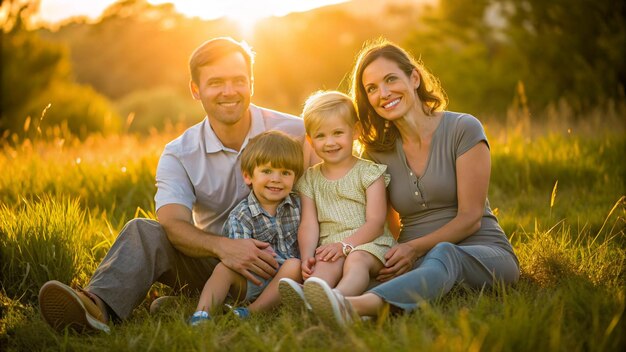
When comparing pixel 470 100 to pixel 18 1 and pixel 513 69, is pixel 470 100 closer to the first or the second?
pixel 513 69

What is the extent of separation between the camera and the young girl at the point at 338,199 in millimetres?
3508

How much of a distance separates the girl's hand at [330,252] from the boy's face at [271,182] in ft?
1.41

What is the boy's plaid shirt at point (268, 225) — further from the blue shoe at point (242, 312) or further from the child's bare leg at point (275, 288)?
the blue shoe at point (242, 312)

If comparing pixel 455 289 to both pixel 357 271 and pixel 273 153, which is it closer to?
pixel 357 271

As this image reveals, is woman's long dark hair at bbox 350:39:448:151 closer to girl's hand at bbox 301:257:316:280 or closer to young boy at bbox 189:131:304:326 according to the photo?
young boy at bbox 189:131:304:326

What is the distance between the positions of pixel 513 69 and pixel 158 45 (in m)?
30.9

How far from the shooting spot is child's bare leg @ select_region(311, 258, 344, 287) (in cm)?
344

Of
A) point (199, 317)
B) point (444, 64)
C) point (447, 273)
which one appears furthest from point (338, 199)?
point (444, 64)

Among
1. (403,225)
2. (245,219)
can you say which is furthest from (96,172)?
(403,225)

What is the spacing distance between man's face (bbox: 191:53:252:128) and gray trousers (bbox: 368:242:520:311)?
1496mm

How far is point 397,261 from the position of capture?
3.46 metres

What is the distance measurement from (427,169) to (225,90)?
1.37m

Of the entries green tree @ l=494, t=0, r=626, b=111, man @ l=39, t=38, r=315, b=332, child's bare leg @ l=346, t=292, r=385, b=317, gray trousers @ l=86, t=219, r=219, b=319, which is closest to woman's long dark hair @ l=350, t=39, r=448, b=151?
man @ l=39, t=38, r=315, b=332

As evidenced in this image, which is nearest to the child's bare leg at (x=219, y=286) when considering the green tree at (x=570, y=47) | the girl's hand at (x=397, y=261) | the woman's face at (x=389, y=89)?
the girl's hand at (x=397, y=261)
